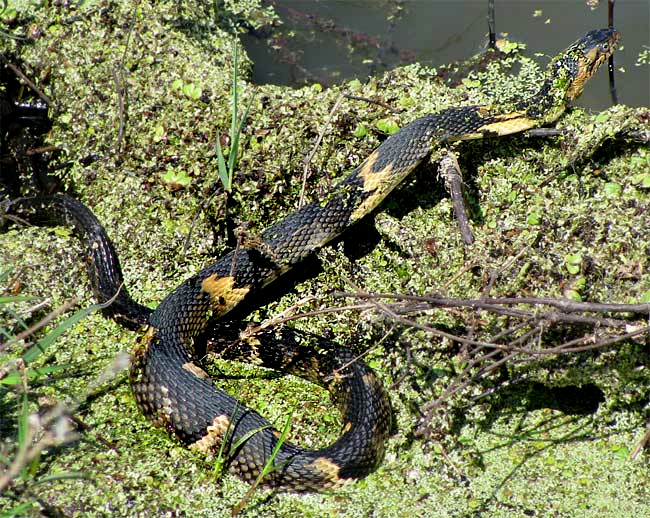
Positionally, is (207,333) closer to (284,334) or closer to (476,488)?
(284,334)

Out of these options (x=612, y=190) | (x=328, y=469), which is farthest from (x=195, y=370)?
(x=612, y=190)

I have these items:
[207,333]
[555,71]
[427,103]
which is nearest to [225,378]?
[207,333]

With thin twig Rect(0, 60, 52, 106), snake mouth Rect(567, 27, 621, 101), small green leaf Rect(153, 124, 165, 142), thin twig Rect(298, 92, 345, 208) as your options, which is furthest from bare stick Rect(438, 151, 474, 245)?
thin twig Rect(0, 60, 52, 106)

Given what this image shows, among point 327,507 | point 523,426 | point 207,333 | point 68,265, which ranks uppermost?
point 68,265

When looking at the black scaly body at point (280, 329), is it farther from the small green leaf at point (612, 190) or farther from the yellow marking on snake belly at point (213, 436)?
the small green leaf at point (612, 190)

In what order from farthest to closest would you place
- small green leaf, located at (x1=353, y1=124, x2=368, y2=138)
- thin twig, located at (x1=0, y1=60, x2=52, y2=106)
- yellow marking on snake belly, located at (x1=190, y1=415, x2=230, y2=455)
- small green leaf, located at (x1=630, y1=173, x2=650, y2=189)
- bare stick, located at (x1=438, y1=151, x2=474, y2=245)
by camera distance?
thin twig, located at (x1=0, y1=60, x2=52, y2=106) → small green leaf, located at (x1=353, y1=124, x2=368, y2=138) → small green leaf, located at (x1=630, y1=173, x2=650, y2=189) → bare stick, located at (x1=438, y1=151, x2=474, y2=245) → yellow marking on snake belly, located at (x1=190, y1=415, x2=230, y2=455)

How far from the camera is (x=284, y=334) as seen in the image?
132 inches

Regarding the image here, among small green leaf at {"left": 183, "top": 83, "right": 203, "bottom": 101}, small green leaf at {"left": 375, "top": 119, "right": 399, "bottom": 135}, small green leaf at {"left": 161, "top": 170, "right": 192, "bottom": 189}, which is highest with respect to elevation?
small green leaf at {"left": 183, "top": 83, "right": 203, "bottom": 101}

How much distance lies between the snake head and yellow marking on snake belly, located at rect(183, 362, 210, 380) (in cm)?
253

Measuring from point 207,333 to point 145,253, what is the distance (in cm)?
67

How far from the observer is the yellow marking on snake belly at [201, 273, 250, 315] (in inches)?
134

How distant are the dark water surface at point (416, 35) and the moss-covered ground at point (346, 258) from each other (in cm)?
56

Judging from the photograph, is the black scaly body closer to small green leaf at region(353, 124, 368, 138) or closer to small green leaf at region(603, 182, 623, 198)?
small green leaf at region(353, 124, 368, 138)

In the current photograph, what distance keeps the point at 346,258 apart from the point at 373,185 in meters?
0.42
